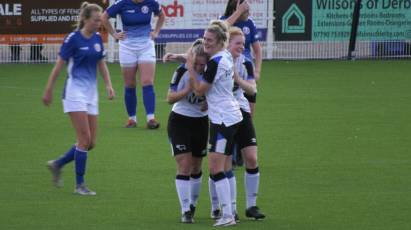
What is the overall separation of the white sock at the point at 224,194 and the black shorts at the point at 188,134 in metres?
0.51

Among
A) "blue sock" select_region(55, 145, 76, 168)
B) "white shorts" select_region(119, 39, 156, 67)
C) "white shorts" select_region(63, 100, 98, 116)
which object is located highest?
"white shorts" select_region(63, 100, 98, 116)

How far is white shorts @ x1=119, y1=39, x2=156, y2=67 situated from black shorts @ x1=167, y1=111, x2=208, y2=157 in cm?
658

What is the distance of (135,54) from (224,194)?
7320 mm

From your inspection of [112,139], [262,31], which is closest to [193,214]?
[112,139]

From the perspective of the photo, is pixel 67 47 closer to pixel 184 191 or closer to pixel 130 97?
pixel 184 191

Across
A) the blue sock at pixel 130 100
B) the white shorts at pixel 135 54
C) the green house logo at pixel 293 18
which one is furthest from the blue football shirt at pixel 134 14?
the green house logo at pixel 293 18

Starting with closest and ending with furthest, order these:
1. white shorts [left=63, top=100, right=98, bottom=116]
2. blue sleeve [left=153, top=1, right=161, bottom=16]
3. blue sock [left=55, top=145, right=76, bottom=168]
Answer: white shorts [left=63, top=100, right=98, bottom=116], blue sock [left=55, top=145, right=76, bottom=168], blue sleeve [left=153, top=1, right=161, bottom=16]

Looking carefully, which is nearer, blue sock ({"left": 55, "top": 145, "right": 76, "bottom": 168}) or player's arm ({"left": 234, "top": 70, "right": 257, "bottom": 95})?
player's arm ({"left": 234, "top": 70, "right": 257, "bottom": 95})

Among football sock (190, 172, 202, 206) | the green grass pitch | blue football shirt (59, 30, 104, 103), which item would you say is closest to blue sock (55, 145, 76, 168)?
the green grass pitch

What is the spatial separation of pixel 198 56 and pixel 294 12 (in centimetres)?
1895

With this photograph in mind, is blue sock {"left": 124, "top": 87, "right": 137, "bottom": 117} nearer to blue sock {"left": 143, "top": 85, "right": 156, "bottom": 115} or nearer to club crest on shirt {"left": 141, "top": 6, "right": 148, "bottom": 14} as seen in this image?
blue sock {"left": 143, "top": 85, "right": 156, "bottom": 115}

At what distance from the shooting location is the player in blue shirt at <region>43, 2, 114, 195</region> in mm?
10602

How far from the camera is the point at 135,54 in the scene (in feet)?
52.5

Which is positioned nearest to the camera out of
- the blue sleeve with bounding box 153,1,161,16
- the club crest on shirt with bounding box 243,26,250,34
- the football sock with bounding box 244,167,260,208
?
the football sock with bounding box 244,167,260,208
